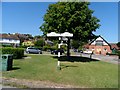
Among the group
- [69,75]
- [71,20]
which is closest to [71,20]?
[71,20]

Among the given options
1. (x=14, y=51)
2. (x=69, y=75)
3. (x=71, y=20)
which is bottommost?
(x=69, y=75)

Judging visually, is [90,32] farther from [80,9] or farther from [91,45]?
[91,45]

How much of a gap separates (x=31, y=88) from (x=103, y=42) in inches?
3833

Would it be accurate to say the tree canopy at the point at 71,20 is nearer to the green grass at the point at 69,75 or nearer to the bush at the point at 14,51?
the bush at the point at 14,51

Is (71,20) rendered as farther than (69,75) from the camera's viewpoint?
Yes

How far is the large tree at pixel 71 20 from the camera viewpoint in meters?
31.6

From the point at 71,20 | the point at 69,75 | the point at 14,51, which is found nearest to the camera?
the point at 69,75

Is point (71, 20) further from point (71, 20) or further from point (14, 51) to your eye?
point (14, 51)

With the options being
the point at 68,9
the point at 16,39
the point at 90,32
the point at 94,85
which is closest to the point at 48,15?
the point at 68,9

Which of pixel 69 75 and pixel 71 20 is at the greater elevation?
pixel 71 20

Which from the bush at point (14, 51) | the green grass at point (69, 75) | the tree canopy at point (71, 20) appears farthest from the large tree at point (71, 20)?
the green grass at point (69, 75)

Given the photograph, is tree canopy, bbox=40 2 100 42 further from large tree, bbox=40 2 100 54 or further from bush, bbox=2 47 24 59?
bush, bbox=2 47 24 59

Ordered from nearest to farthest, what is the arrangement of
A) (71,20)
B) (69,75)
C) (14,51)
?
1. (69,75)
2. (14,51)
3. (71,20)

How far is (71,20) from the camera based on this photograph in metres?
31.4
